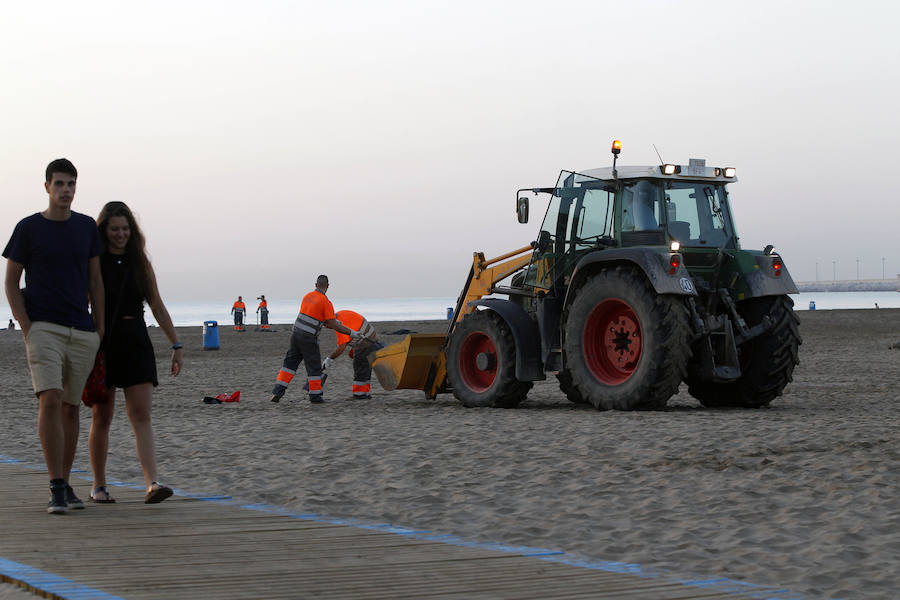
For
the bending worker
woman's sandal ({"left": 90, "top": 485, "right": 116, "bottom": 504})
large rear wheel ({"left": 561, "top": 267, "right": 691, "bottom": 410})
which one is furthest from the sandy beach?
the bending worker

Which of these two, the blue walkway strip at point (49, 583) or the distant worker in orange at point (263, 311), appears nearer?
the blue walkway strip at point (49, 583)

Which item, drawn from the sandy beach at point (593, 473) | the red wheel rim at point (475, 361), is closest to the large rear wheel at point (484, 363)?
the red wheel rim at point (475, 361)

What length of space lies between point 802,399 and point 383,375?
515 centimetres

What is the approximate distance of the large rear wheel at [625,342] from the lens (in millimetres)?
11828

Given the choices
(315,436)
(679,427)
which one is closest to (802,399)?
(679,427)

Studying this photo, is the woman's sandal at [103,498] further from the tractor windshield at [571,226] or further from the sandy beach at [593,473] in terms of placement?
the tractor windshield at [571,226]

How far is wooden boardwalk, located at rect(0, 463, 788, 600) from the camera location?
4641 mm

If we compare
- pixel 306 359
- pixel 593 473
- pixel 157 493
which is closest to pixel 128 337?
pixel 157 493

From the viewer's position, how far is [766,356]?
12797mm

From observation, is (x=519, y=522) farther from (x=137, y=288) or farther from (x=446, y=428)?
(x=446, y=428)

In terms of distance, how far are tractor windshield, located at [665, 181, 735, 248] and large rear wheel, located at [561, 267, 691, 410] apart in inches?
38.2

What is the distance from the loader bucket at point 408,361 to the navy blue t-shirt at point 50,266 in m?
8.20

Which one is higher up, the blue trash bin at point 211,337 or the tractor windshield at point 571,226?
the tractor windshield at point 571,226

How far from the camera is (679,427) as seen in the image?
10344 mm
